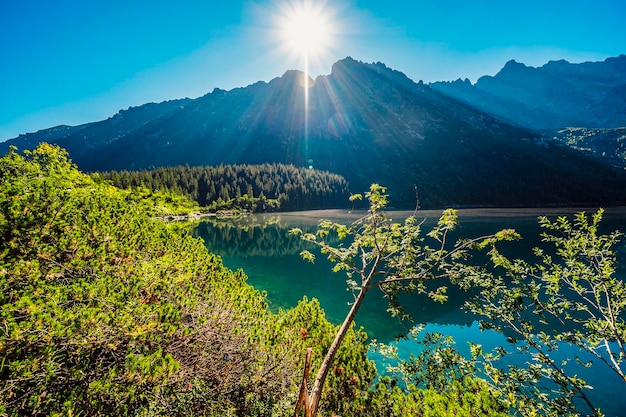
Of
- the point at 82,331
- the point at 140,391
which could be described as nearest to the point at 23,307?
the point at 82,331

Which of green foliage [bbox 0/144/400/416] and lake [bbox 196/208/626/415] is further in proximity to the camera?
lake [bbox 196/208/626/415]

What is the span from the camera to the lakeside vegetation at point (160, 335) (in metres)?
4.65

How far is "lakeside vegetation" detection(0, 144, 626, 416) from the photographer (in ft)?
15.3

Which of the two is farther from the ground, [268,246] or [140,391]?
[140,391]

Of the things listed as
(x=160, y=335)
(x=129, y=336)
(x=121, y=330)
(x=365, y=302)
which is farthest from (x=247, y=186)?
(x=121, y=330)

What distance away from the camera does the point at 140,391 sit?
5293mm

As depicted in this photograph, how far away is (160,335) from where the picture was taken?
6.09m

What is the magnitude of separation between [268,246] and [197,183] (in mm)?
113966

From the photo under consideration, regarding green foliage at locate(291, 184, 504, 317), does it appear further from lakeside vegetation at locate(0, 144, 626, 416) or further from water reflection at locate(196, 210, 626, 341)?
water reflection at locate(196, 210, 626, 341)

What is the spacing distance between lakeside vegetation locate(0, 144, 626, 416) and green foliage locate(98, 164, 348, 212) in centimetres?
12925

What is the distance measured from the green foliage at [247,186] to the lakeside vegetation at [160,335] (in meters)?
129

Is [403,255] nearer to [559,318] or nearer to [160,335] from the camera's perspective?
[559,318]

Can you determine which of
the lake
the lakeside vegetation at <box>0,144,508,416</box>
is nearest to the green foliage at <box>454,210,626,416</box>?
the lakeside vegetation at <box>0,144,508,416</box>

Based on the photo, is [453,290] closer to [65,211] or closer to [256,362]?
[256,362]
